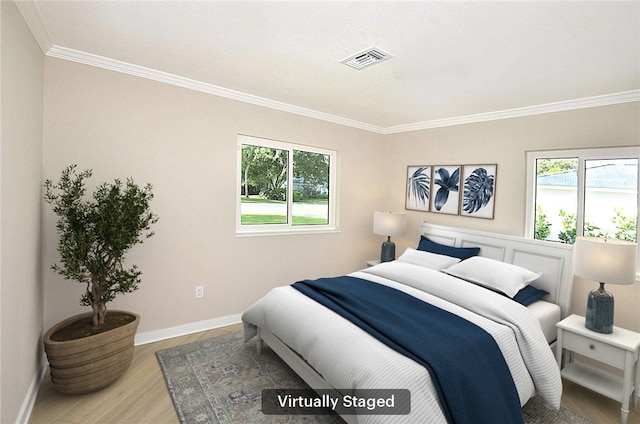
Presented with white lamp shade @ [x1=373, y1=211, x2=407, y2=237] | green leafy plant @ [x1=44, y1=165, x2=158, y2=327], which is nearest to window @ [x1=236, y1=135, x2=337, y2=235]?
white lamp shade @ [x1=373, y1=211, x2=407, y2=237]

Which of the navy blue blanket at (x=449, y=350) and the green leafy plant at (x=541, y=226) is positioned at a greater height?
the green leafy plant at (x=541, y=226)

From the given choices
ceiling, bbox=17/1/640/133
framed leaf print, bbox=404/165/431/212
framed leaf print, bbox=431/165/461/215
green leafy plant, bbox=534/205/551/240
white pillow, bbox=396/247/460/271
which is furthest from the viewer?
framed leaf print, bbox=404/165/431/212

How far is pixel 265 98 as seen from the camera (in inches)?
136

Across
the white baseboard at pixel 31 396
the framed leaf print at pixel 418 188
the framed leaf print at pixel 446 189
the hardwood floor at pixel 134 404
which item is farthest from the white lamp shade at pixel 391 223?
the white baseboard at pixel 31 396

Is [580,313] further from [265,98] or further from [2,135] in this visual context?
[2,135]

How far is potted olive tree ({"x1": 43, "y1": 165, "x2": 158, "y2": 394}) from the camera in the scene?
2102 millimetres

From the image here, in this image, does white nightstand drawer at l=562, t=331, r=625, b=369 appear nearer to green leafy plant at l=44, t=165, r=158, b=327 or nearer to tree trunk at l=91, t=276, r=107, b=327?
green leafy plant at l=44, t=165, r=158, b=327

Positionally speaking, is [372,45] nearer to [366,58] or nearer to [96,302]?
[366,58]

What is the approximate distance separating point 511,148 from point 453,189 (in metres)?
0.79

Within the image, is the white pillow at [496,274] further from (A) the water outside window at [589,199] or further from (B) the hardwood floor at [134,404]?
(B) the hardwood floor at [134,404]

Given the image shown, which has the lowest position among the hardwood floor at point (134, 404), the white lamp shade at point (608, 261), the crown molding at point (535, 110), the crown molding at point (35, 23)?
the hardwood floor at point (134, 404)

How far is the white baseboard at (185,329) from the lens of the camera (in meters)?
2.94

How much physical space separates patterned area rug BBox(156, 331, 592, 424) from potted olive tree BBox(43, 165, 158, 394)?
470 millimetres

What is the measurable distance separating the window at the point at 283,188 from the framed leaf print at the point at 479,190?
1.66 meters
